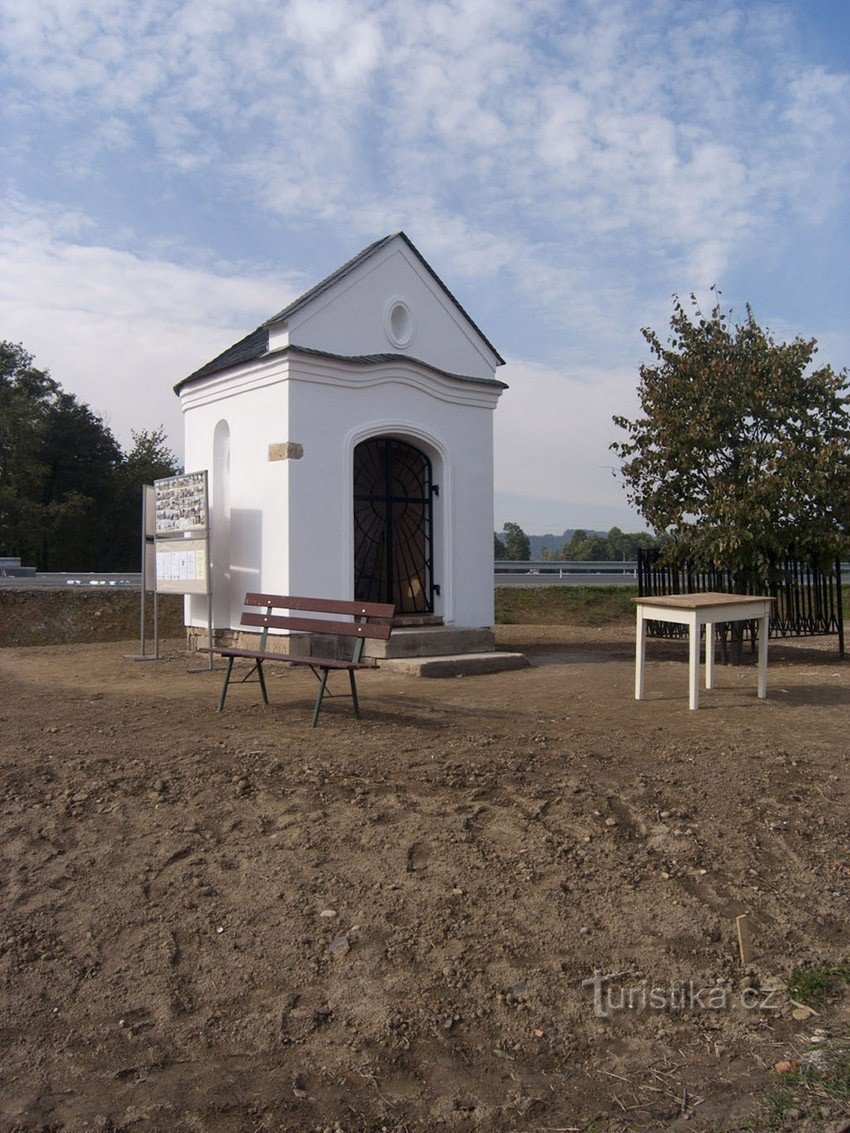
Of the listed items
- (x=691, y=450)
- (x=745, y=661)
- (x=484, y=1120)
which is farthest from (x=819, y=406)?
(x=484, y=1120)

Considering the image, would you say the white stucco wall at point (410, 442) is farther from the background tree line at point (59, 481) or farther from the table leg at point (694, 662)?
the background tree line at point (59, 481)

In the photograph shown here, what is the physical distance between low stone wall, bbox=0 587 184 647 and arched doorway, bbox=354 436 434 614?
5.91 m

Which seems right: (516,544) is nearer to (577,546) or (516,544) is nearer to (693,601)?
(577,546)

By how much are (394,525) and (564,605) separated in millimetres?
9663

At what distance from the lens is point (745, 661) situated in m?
12.5

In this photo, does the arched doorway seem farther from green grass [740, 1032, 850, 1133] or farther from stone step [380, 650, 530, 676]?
green grass [740, 1032, 850, 1133]

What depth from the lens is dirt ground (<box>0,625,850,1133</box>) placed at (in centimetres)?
319

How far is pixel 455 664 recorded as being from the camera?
36.4ft

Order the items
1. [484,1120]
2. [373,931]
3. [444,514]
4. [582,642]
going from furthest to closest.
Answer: [582,642], [444,514], [373,931], [484,1120]

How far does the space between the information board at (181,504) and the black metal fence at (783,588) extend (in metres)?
5.74

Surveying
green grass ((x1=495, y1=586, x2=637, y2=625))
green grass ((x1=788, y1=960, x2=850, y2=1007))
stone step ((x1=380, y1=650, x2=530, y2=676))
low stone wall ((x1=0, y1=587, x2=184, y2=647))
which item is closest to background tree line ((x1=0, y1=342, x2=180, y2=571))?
low stone wall ((x1=0, y1=587, x2=184, y2=647))

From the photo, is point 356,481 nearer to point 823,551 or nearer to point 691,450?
point 691,450

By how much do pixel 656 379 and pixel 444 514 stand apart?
3.31 meters

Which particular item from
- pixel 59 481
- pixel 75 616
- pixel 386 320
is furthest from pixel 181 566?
pixel 59 481
